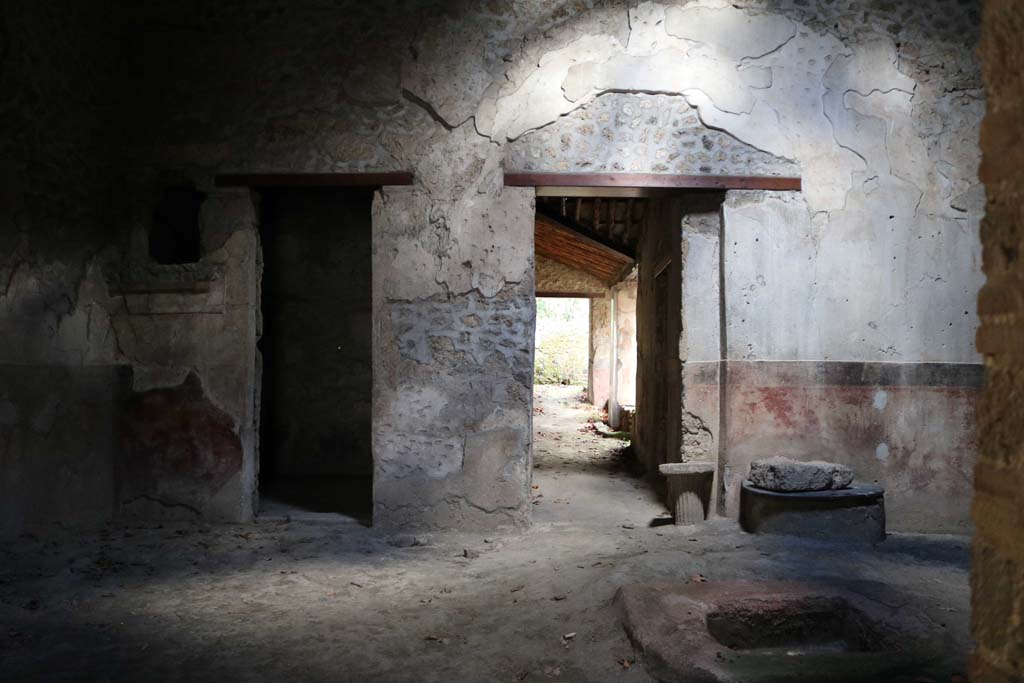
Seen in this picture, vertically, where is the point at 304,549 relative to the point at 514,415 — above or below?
below

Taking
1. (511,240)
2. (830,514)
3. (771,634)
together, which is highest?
(511,240)

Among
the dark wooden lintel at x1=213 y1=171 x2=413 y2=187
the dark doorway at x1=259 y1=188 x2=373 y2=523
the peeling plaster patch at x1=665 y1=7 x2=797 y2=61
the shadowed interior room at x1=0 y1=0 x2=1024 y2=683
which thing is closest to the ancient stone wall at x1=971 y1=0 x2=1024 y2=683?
the shadowed interior room at x1=0 y1=0 x2=1024 y2=683

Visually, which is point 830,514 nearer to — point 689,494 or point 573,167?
point 689,494

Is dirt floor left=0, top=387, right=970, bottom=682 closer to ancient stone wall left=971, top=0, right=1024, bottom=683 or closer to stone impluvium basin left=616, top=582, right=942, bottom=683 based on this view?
stone impluvium basin left=616, top=582, right=942, bottom=683

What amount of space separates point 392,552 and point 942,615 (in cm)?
292

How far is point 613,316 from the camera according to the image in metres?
12.1

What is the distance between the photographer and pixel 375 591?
374 centimetres

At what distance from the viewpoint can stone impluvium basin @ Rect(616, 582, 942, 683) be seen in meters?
2.59

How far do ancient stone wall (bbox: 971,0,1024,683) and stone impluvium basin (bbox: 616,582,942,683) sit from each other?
1.14 metres

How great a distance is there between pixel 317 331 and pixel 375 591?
11.5ft

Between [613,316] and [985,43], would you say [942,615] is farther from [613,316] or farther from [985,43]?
[613,316]

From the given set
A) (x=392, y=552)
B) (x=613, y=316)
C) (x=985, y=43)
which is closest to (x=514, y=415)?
(x=392, y=552)

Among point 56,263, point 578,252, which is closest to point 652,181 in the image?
point 56,263

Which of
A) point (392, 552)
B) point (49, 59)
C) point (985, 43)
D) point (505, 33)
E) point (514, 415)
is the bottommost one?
point (392, 552)
